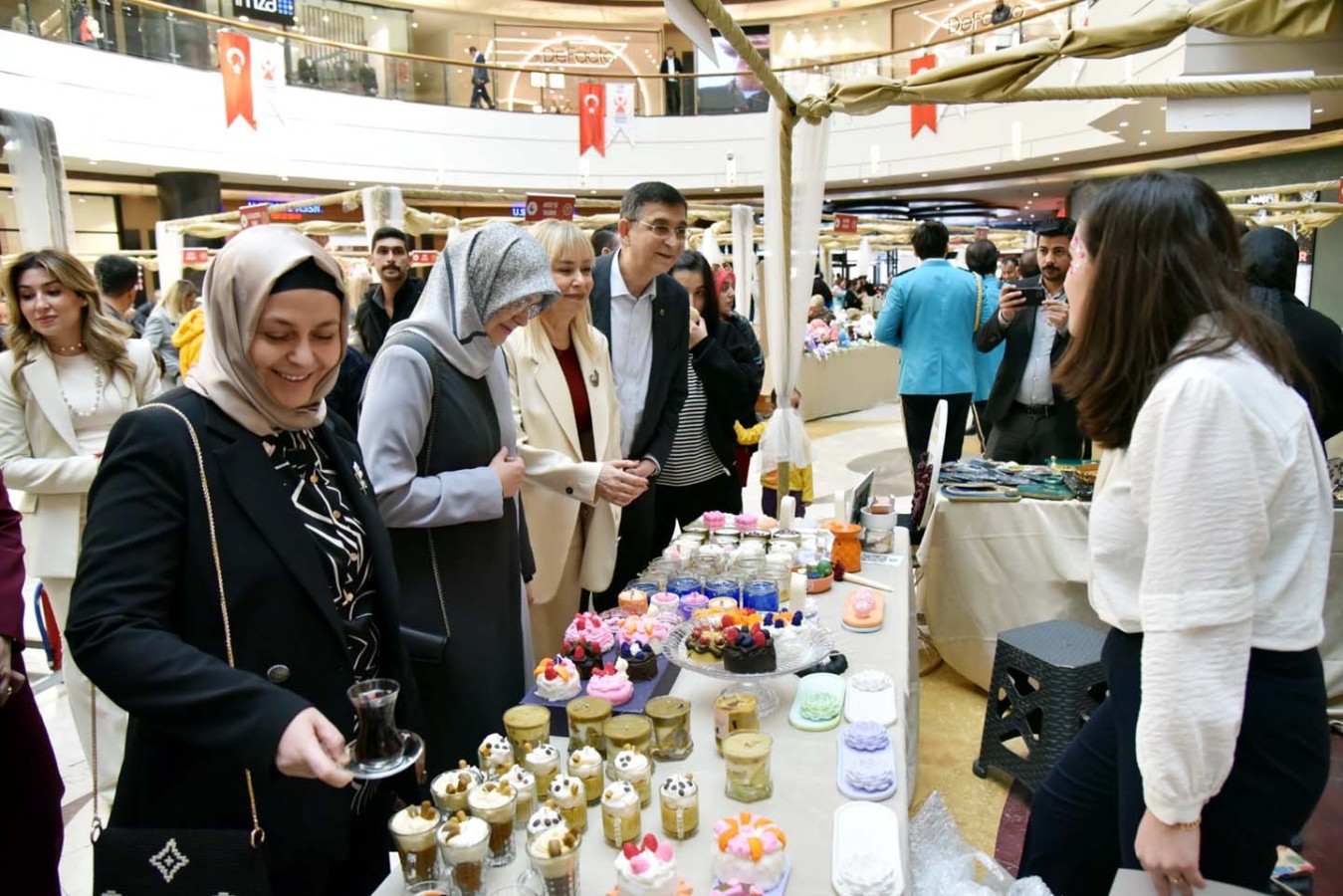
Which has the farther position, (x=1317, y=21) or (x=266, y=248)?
(x=1317, y=21)

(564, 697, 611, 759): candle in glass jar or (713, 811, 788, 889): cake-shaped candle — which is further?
(564, 697, 611, 759): candle in glass jar

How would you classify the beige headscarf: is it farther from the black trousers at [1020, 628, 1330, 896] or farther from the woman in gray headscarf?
the black trousers at [1020, 628, 1330, 896]

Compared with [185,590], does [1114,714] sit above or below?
below

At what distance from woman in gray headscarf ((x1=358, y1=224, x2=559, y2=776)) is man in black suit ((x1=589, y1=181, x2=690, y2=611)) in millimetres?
871

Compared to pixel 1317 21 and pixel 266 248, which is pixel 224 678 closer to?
pixel 266 248

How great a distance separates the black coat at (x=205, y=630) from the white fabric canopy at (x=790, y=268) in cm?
220

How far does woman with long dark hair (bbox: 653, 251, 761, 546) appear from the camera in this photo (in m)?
3.21

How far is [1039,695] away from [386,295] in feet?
10.8

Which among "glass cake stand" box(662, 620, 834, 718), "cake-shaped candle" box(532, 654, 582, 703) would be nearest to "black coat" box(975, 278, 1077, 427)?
"glass cake stand" box(662, 620, 834, 718)

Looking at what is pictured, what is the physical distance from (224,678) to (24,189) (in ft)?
11.7

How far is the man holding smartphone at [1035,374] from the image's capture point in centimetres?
392

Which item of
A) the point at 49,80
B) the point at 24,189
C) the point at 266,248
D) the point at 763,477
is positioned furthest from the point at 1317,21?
the point at 49,80

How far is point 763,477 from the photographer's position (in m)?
4.03

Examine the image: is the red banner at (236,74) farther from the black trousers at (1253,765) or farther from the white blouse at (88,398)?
the black trousers at (1253,765)
